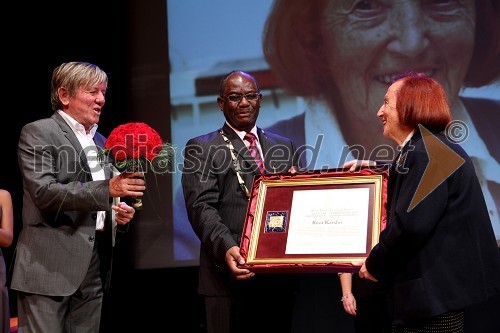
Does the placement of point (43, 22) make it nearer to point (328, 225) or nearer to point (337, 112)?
point (337, 112)

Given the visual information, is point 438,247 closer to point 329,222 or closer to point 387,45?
point 329,222

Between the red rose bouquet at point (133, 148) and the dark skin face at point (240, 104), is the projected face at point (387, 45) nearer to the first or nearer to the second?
the dark skin face at point (240, 104)

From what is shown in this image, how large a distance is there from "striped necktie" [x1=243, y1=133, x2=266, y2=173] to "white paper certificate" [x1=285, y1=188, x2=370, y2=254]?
38cm

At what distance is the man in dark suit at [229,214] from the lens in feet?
10.3

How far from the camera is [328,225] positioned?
2895 millimetres

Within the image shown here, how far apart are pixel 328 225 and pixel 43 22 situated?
11.8ft

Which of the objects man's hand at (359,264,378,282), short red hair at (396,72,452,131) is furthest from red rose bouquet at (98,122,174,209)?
short red hair at (396,72,452,131)

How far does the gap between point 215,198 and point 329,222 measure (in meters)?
0.67

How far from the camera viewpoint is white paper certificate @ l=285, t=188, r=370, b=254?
2.79 m

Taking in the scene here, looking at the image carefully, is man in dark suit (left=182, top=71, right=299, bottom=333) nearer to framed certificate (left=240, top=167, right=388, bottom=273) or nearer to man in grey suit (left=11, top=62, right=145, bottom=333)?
framed certificate (left=240, top=167, right=388, bottom=273)

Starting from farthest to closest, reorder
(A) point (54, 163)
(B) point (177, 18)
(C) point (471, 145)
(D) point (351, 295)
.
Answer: (B) point (177, 18) → (C) point (471, 145) → (D) point (351, 295) → (A) point (54, 163)

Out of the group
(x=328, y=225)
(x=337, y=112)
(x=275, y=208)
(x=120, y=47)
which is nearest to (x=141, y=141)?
(x=275, y=208)

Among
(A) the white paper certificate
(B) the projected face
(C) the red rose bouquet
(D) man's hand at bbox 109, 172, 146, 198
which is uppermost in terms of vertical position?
(B) the projected face

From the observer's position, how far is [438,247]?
247 centimetres
